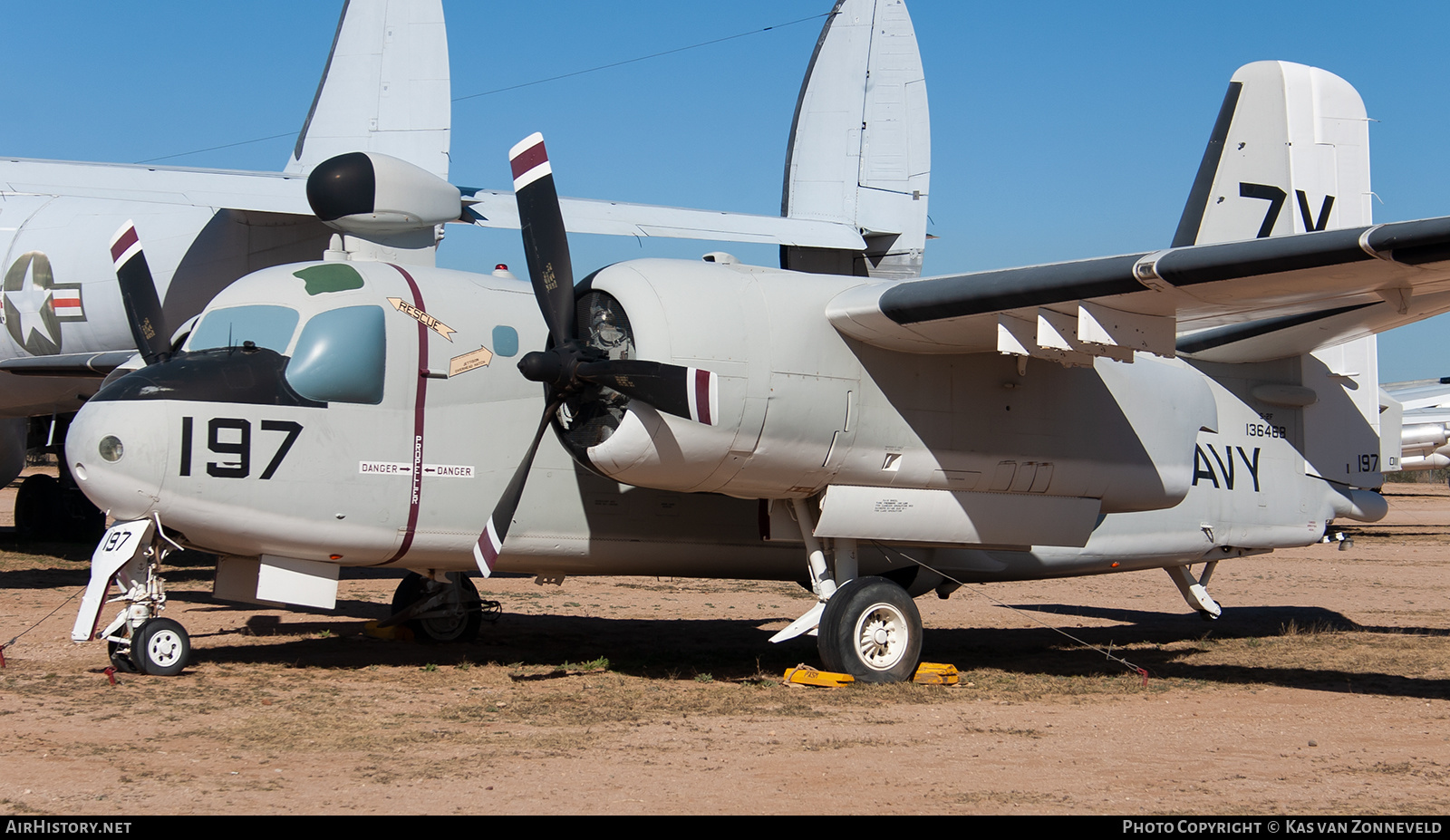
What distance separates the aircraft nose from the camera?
8.57 metres

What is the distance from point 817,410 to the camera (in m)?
9.39

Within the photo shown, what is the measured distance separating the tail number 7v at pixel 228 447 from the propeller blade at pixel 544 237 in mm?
2299

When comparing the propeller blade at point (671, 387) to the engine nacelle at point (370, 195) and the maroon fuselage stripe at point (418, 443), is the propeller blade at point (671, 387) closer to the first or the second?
the maroon fuselage stripe at point (418, 443)

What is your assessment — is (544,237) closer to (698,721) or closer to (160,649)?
(698,721)

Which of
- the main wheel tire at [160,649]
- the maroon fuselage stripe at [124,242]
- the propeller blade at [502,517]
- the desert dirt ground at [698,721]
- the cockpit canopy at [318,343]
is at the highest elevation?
the maroon fuselage stripe at [124,242]

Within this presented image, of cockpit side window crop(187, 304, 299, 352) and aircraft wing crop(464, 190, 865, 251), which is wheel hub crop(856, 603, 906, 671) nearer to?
cockpit side window crop(187, 304, 299, 352)

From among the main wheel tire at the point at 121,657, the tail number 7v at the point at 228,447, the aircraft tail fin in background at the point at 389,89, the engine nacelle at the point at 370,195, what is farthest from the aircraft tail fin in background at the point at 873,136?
the main wheel tire at the point at 121,657

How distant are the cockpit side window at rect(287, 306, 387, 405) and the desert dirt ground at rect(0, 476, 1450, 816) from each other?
90.3 inches

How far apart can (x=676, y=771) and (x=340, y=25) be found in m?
12.3

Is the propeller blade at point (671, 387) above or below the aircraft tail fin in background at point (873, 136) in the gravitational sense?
below

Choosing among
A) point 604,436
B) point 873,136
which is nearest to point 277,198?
point 604,436

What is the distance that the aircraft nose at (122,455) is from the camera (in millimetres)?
8570

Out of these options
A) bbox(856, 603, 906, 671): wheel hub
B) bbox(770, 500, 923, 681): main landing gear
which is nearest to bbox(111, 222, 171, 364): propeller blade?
bbox(770, 500, 923, 681): main landing gear

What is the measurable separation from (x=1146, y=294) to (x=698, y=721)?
173 inches
